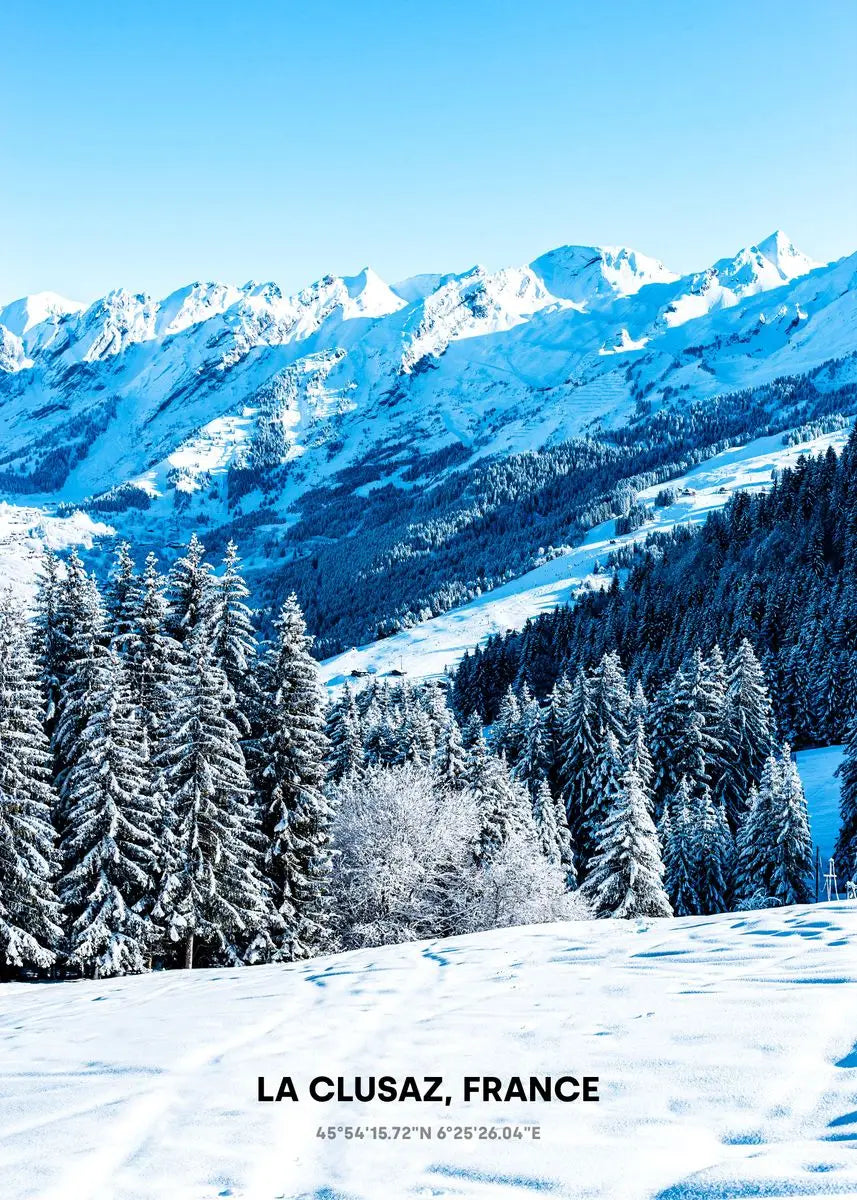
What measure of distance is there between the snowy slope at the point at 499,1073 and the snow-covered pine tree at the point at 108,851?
12462mm

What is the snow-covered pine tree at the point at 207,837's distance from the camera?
86.4 feet

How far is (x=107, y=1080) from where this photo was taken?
9.21 m

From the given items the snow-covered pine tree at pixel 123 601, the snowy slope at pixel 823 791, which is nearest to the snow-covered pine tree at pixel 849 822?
the snowy slope at pixel 823 791

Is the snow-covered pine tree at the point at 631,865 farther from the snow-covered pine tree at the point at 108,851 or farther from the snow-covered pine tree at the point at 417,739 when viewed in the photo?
the snow-covered pine tree at the point at 108,851

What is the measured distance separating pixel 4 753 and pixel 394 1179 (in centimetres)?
2347

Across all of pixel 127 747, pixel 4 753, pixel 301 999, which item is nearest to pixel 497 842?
pixel 127 747

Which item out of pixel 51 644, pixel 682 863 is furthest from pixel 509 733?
pixel 51 644

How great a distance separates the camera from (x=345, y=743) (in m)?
52.9

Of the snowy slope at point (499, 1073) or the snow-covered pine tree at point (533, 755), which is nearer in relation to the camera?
the snowy slope at point (499, 1073)

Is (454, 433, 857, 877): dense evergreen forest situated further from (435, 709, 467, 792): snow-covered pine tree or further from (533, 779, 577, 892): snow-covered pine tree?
(435, 709, 467, 792): snow-covered pine tree

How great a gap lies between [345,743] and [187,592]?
73.3 feet

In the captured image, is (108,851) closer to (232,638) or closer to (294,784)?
(294,784)

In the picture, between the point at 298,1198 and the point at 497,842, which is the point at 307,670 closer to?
the point at 497,842

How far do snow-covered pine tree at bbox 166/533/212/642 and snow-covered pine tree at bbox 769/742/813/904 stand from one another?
29653 mm
